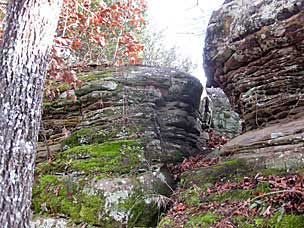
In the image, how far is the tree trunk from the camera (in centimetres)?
329

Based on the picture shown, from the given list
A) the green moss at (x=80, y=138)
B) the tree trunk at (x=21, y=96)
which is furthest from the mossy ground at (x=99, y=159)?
the tree trunk at (x=21, y=96)

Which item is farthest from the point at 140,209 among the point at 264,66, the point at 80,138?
the point at 264,66

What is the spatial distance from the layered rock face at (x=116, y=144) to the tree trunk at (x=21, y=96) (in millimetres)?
1852

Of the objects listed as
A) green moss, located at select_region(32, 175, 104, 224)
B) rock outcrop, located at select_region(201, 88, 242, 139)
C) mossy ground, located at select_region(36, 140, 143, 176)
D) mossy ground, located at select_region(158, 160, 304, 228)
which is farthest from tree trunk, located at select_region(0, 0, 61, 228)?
rock outcrop, located at select_region(201, 88, 242, 139)

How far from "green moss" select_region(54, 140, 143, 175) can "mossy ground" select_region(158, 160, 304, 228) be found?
37.6 inches

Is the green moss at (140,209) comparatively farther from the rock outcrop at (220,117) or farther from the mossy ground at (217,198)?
the rock outcrop at (220,117)

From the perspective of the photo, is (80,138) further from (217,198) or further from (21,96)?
(217,198)

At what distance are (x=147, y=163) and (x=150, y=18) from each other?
12.9 meters

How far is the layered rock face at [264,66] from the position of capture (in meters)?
5.14

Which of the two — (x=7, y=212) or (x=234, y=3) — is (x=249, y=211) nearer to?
(x=7, y=212)

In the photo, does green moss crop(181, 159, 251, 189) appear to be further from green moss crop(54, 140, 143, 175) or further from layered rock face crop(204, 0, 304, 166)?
green moss crop(54, 140, 143, 175)

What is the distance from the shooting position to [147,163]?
582 cm

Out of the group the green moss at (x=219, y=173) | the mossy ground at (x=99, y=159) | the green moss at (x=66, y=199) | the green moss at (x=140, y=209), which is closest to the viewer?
the green moss at (x=219, y=173)

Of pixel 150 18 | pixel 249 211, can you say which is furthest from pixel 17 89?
pixel 150 18
